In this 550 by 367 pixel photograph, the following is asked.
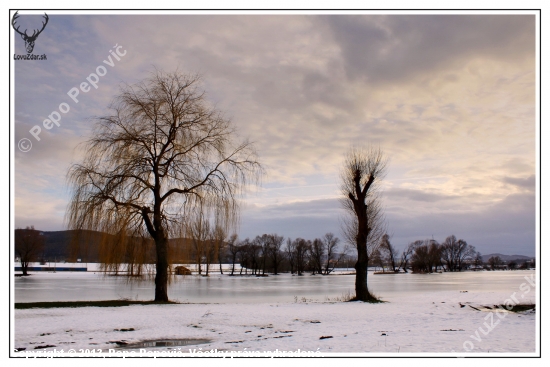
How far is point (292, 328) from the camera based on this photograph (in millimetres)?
11445

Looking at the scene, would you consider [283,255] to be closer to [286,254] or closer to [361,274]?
[286,254]

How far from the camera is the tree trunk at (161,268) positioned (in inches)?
713

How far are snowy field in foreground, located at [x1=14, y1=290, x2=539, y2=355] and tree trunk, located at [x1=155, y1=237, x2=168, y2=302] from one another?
2.14 metres

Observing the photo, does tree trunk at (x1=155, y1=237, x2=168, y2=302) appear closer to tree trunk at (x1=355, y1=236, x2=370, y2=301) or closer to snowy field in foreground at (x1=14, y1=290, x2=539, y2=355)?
snowy field in foreground at (x1=14, y1=290, x2=539, y2=355)

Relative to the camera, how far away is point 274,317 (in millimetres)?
13625

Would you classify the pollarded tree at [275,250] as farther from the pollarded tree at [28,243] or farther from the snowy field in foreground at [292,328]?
the snowy field in foreground at [292,328]

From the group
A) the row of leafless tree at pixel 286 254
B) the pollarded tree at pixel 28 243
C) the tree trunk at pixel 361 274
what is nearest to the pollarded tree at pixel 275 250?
the row of leafless tree at pixel 286 254

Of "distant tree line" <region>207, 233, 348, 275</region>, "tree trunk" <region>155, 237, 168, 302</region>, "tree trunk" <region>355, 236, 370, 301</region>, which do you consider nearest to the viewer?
"tree trunk" <region>155, 237, 168, 302</region>

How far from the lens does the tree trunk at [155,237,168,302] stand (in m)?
18.1

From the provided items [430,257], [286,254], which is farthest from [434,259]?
[286,254]

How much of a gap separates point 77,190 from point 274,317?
947 cm

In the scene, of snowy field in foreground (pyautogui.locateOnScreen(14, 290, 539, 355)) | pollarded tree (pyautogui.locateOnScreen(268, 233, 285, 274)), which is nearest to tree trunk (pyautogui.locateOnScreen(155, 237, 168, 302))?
snowy field in foreground (pyautogui.locateOnScreen(14, 290, 539, 355))
